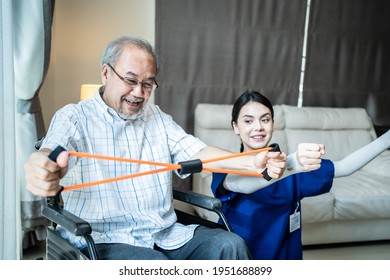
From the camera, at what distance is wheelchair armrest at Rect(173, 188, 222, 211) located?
1.12 metres

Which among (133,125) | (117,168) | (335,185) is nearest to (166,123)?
(133,125)

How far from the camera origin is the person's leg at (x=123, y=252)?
3.31 feet

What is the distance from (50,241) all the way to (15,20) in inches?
37.9

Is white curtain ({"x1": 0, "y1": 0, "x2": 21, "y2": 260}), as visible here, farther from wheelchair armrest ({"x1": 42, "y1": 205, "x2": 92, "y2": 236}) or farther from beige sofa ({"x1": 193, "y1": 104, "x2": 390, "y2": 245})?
beige sofa ({"x1": 193, "y1": 104, "x2": 390, "y2": 245})

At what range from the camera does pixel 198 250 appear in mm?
1104

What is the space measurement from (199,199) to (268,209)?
0.26 metres

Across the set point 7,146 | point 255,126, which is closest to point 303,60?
point 255,126

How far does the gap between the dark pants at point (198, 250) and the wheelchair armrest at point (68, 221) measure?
14 centimetres

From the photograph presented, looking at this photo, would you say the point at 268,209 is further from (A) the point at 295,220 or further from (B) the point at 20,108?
(B) the point at 20,108

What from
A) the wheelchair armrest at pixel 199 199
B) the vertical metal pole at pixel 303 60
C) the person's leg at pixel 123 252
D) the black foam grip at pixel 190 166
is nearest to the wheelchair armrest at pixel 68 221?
the person's leg at pixel 123 252

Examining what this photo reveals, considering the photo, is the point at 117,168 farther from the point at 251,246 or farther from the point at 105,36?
the point at 105,36

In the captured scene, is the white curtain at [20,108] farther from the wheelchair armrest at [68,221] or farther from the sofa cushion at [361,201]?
the sofa cushion at [361,201]

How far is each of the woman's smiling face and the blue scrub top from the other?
0.15m

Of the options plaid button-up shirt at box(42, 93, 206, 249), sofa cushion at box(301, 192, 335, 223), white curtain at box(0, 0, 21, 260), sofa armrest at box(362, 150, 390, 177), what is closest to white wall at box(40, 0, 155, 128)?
white curtain at box(0, 0, 21, 260)
